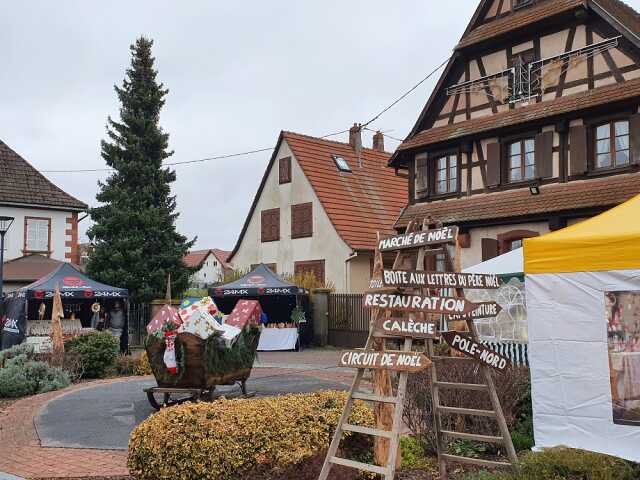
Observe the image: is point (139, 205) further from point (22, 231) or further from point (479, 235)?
point (479, 235)

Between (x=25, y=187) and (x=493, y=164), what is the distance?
21.0 m

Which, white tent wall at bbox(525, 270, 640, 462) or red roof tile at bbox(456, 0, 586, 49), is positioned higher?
red roof tile at bbox(456, 0, 586, 49)

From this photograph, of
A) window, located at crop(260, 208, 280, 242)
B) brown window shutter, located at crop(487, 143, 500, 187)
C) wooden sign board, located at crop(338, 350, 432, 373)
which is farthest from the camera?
A: window, located at crop(260, 208, 280, 242)

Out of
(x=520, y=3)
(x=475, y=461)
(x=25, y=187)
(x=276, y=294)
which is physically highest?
(x=520, y=3)

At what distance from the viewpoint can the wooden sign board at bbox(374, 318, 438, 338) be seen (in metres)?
5.95

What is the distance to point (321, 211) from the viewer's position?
29188 mm

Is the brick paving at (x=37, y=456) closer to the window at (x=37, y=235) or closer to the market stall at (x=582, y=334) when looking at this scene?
the market stall at (x=582, y=334)

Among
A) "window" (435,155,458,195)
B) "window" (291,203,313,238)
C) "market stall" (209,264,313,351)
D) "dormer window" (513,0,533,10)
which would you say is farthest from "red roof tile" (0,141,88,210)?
"dormer window" (513,0,533,10)

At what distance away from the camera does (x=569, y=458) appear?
239 inches

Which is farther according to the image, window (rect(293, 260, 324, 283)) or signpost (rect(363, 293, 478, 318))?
window (rect(293, 260, 324, 283))

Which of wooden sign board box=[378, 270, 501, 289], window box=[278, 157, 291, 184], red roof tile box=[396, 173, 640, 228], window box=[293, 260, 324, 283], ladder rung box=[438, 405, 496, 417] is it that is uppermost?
window box=[278, 157, 291, 184]

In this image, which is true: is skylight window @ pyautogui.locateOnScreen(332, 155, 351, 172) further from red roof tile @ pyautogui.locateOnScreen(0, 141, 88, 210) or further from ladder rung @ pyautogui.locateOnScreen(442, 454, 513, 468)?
ladder rung @ pyautogui.locateOnScreen(442, 454, 513, 468)

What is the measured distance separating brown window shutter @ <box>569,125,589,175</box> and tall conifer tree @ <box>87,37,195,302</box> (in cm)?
1523

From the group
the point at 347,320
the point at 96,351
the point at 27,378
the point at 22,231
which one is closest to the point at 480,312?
the point at 27,378
